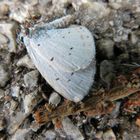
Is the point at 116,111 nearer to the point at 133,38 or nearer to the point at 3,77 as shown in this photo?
the point at 133,38

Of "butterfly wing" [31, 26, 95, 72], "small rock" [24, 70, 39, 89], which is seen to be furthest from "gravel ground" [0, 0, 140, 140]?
"butterfly wing" [31, 26, 95, 72]

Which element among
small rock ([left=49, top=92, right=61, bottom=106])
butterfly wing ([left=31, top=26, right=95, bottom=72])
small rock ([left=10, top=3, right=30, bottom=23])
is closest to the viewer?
butterfly wing ([left=31, top=26, right=95, bottom=72])

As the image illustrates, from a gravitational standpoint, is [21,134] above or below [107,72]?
below

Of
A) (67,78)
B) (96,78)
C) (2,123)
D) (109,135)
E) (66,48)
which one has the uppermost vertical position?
(66,48)

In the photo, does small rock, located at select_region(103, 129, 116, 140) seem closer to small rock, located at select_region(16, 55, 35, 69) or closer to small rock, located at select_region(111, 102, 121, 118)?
small rock, located at select_region(111, 102, 121, 118)

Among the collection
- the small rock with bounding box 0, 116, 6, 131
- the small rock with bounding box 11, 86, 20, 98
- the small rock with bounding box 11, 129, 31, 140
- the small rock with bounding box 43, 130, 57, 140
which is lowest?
the small rock with bounding box 43, 130, 57, 140

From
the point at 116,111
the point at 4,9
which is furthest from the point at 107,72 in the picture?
the point at 4,9
